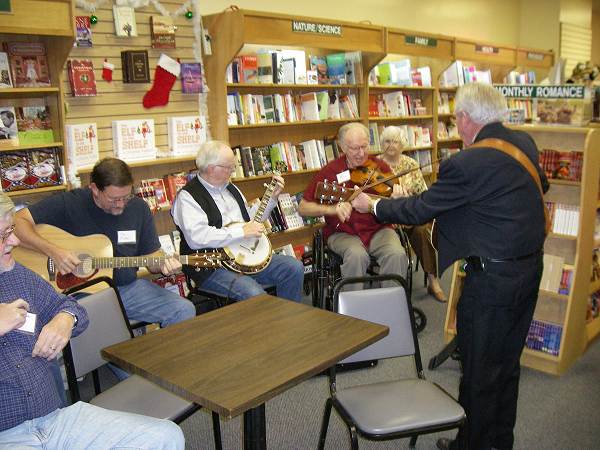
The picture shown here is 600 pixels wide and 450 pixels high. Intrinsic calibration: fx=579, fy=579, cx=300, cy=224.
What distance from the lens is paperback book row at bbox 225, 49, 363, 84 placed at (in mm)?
4488

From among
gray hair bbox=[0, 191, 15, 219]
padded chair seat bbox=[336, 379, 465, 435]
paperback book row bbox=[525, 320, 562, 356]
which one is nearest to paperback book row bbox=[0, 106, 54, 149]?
gray hair bbox=[0, 191, 15, 219]

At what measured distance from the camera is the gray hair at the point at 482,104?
2.42m

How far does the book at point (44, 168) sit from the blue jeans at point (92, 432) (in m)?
1.92

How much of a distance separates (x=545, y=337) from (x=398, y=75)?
3.46 metres

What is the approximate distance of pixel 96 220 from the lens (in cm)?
316

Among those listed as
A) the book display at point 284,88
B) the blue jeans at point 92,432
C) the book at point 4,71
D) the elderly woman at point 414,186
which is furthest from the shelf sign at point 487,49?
the blue jeans at point 92,432

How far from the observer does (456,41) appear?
6582 millimetres

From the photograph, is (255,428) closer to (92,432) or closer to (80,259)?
(92,432)

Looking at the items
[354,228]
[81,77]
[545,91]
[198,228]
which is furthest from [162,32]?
[545,91]

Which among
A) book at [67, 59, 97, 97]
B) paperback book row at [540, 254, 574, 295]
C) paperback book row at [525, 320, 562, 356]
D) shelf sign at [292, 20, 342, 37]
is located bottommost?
paperback book row at [525, 320, 562, 356]

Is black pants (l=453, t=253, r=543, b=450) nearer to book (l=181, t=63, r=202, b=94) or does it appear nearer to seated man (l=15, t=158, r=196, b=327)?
seated man (l=15, t=158, r=196, b=327)

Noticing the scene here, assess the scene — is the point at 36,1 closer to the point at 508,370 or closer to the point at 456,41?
the point at 508,370

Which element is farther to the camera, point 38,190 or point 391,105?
point 391,105

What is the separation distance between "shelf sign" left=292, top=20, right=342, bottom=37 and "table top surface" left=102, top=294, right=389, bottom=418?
2.87 metres
